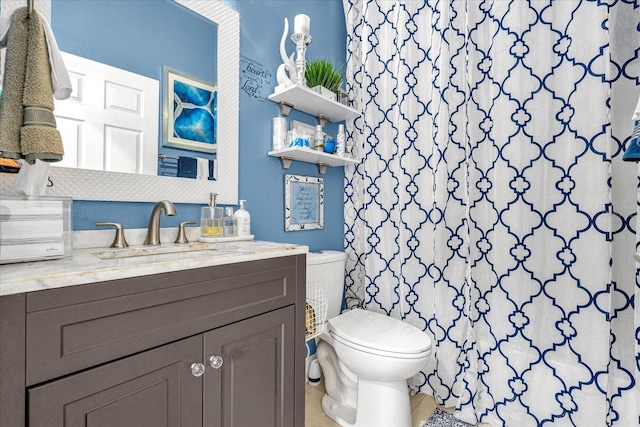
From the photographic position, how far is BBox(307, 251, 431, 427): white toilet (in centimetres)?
129

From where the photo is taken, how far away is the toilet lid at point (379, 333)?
4.25 feet

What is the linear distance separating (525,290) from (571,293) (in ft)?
0.53

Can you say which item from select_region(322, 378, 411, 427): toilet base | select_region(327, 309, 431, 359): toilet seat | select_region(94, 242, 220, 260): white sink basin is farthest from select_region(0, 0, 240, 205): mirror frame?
select_region(322, 378, 411, 427): toilet base

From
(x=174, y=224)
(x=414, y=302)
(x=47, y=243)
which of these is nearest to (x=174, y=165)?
(x=174, y=224)

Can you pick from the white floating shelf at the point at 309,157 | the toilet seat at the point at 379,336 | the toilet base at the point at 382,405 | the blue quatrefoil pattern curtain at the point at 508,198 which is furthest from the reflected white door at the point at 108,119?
the toilet base at the point at 382,405

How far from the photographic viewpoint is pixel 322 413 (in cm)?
159

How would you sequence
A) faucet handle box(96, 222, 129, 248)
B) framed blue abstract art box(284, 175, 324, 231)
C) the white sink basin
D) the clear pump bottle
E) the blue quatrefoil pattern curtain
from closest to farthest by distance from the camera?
the white sink basin, faucet handle box(96, 222, 129, 248), the blue quatrefoil pattern curtain, the clear pump bottle, framed blue abstract art box(284, 175, 324, 231)

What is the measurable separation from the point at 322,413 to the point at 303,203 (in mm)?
1119

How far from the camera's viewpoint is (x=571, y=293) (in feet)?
4.21

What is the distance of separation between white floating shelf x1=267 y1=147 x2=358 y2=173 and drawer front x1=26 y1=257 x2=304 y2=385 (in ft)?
2.39

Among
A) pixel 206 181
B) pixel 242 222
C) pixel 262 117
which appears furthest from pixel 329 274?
pixel 262 117

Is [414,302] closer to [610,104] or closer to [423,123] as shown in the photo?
[423,123]

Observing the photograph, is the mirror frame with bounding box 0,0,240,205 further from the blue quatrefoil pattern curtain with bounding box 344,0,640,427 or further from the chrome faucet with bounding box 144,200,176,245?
the blue quatrefoil pattern curtain with bounding box 344,0,640,427

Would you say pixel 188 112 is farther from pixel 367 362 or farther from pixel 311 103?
pixel 367 362
